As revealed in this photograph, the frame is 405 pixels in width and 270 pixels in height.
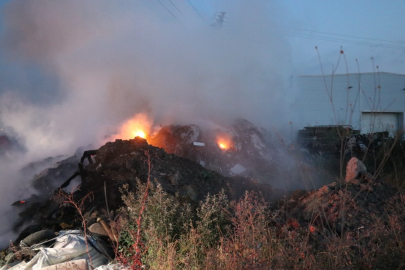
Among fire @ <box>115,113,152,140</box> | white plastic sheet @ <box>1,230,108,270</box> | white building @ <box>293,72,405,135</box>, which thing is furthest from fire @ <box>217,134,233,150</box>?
white building @ <box>293,72,405,135</box>

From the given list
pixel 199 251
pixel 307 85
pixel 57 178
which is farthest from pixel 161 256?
pixel 307 85

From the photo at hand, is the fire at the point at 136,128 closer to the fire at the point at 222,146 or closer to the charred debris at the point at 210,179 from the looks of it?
the charred debris at the point at 210,179

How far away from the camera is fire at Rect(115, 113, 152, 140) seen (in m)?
12.5

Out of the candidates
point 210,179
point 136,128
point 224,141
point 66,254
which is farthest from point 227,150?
point 66,254


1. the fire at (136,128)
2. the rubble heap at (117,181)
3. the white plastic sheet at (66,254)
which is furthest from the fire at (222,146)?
the white plastic sheet at (66,254)

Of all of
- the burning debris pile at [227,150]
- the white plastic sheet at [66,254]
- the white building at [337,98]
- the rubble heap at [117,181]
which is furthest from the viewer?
the white building at [337,98]

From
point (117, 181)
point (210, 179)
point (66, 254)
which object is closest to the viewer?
point (66, 254)

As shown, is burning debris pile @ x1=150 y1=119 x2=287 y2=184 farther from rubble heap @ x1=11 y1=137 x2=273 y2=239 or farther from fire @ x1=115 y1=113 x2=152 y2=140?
rubble heap @ x1=11 y1=137 x2=273 y2=239

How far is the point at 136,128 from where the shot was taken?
42.4 feet

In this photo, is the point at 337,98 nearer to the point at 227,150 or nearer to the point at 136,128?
the point at 227,150

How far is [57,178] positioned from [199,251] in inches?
264

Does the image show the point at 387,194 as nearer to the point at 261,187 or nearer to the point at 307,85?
the point at 261,187

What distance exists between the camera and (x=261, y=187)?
8594 millimetres

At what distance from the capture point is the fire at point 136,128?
1247 cm
